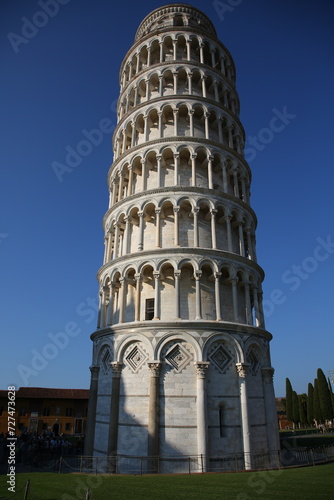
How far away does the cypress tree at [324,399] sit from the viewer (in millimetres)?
52806

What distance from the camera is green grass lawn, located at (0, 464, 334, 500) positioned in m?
11.1

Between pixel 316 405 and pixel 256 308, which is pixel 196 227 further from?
pixel 316 405

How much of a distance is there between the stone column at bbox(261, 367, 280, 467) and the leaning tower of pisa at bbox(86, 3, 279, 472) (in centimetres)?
7

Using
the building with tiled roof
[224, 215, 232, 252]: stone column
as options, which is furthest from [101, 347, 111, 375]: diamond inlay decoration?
the building with tiled roof

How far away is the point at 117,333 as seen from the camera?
813 inches

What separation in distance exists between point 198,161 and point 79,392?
44855 millimetres

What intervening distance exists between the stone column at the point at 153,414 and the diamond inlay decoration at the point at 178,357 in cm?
74

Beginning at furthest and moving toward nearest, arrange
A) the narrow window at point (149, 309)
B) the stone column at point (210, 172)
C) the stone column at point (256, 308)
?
the stone column at point (210, 172)
the stone column at point (256, 308)
the narrow window at point (149, 309)

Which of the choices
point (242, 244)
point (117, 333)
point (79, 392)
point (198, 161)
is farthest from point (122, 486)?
point (79, 392)

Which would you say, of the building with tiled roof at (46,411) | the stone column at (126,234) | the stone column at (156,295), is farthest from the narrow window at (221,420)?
the building with tiled roof at (46,411)

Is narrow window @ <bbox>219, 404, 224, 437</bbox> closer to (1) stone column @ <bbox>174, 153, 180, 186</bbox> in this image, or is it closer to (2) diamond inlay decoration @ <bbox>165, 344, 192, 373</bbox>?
(2) diamond inlay decoration @ <bbox>165, 344, 192, 373</bbox>

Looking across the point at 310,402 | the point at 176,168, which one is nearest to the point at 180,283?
the point at 176,168

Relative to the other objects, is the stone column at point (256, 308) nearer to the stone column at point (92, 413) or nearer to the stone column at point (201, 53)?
the stone column at point (92, 413)

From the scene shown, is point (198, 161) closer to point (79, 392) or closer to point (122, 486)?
point (122, 486)
